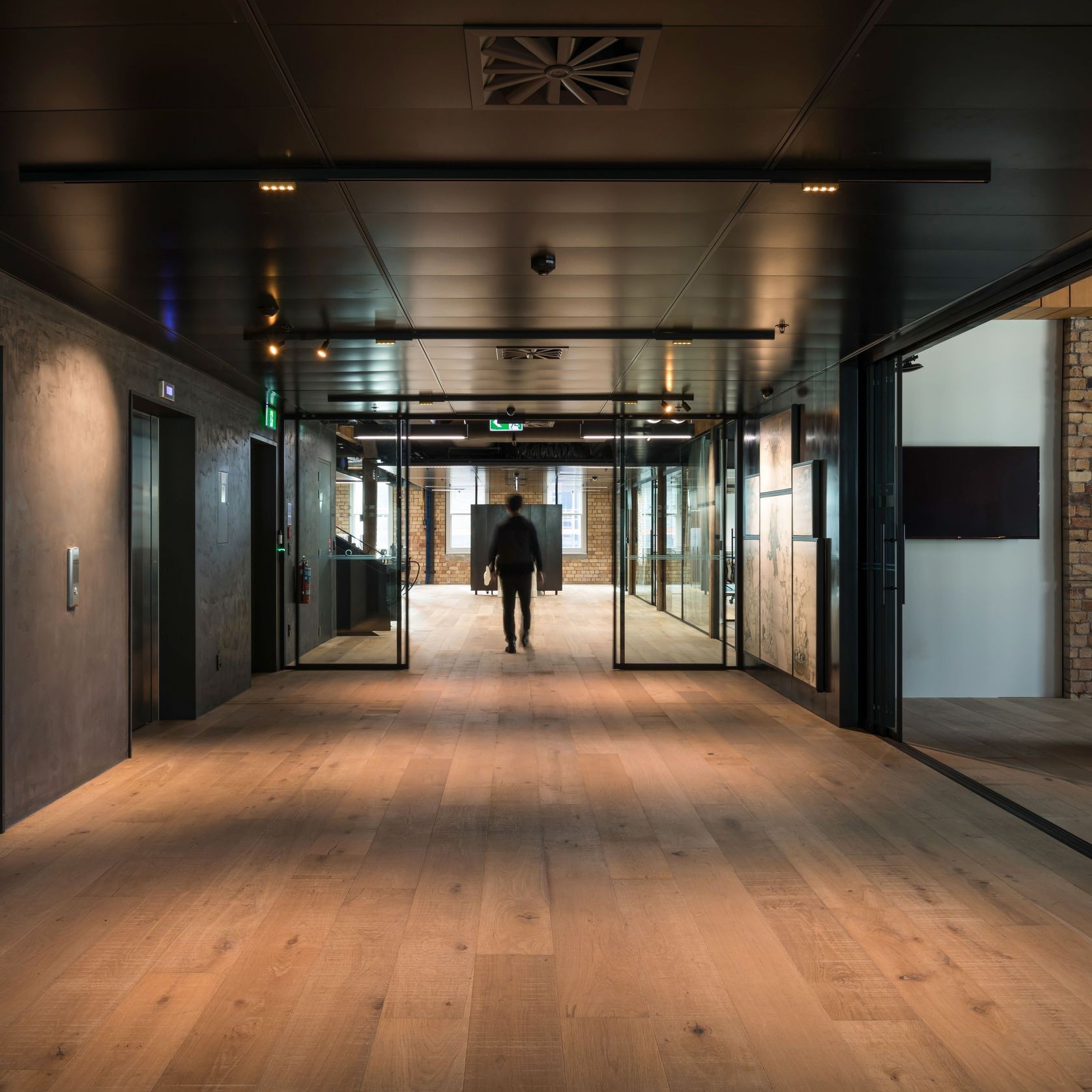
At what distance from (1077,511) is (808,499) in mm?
2318

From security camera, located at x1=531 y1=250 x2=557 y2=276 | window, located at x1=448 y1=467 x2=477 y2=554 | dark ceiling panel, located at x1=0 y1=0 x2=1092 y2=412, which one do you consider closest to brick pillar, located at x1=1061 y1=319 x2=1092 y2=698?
dark ceiling panel, located at x1=0 y1=0 x2=1092 y2=412

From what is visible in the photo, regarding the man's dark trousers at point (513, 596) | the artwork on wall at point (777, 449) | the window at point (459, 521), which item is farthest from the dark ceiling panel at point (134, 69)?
the window at point (459, 521)

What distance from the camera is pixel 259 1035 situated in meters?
2.41

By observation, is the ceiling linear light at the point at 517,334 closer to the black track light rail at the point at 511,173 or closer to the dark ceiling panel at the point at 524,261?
the dark ceiling panel at the point at 524,261

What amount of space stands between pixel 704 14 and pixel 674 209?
49.2 inches

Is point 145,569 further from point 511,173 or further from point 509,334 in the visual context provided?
point 511,173

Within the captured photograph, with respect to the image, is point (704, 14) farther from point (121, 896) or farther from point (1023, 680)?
point (1023, 680)

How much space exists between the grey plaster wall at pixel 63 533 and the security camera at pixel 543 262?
2.33 m

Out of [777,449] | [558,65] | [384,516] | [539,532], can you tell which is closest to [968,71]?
[558,65]

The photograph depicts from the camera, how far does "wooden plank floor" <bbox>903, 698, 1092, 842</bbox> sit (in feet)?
15.1

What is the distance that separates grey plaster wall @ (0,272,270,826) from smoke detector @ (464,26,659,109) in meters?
2.72

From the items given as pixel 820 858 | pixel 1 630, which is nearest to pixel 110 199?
pixel 1 630

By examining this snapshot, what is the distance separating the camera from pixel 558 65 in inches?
96.4

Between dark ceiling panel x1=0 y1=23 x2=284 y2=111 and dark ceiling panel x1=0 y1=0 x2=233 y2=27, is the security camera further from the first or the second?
dark ceiling panel x1=0 y1=0 x2=233 y2=27
